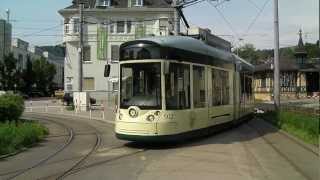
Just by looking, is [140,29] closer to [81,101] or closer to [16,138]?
[81,101]

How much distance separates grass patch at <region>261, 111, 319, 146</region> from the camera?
2011cm

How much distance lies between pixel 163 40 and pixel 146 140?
2.98 metres

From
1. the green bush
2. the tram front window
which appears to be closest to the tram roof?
the tram front window

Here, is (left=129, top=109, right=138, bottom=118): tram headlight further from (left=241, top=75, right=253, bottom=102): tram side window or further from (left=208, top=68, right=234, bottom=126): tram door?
(left=241, top=75, right=253, bottom=102): tram side window

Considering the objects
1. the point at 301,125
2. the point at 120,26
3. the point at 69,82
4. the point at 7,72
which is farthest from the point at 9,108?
the point at 7,72

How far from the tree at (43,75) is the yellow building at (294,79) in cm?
4230

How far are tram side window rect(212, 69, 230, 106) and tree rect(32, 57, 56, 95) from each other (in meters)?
84.5

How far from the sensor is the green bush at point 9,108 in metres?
25.9

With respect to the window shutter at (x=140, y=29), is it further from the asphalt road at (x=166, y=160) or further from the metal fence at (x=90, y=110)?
the asphalt road at (x=166, y=160)

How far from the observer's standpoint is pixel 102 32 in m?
73.8

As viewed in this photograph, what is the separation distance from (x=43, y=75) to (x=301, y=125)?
90.4m

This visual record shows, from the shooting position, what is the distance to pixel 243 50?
149875 millimetres

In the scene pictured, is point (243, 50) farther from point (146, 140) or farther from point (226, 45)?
point (146, 140)

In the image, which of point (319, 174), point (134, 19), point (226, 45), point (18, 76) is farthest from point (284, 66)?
point (319, 174)
